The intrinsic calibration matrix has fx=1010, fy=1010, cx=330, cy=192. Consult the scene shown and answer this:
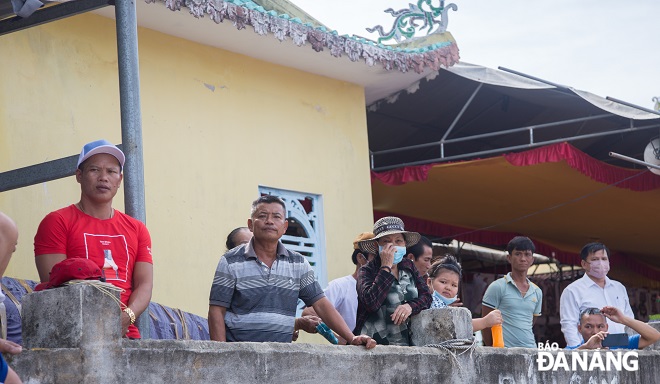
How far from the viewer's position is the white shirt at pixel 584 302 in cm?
747

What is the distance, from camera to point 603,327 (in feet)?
24.0

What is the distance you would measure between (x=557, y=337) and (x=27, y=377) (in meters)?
12.7

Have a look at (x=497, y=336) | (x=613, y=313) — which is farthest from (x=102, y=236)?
(x=613, y=313)

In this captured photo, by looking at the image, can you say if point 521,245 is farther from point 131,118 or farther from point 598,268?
point 131,118

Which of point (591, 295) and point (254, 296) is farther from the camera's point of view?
point (591, 295)

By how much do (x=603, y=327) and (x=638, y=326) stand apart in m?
0.24

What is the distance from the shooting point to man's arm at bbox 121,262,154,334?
14.3ft

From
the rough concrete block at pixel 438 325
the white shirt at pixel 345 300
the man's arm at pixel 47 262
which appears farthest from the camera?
the white shirt at pixel 345 300

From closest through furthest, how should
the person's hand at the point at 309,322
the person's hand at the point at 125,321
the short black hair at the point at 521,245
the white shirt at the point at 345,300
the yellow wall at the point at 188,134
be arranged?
the person's hand at the point at 125,321 < the person's hand at the point at 309,322 < the white shirt at the point at 345,300 < the yellow wall at the point at 188,134 < the short black hair at the point at 521,245

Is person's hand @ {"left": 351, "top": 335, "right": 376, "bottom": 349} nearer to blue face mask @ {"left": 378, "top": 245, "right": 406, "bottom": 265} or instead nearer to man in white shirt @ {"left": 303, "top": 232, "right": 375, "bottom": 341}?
blue face mask @ {"left": 378, "top": 245, "right": 406, "bottom": 265}

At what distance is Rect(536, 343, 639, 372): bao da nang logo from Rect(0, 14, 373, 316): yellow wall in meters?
2.99

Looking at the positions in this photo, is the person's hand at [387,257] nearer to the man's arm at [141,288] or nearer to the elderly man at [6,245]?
the man's arm at [141,288]

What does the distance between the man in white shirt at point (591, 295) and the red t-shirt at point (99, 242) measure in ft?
12.9

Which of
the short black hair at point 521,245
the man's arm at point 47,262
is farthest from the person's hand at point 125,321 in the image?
the short black hair at point 521,245
